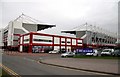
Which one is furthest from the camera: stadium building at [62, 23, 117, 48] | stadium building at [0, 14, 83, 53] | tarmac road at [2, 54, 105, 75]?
stadium building at [62, 23, 117, 48]

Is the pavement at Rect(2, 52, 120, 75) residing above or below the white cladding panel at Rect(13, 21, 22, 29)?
below

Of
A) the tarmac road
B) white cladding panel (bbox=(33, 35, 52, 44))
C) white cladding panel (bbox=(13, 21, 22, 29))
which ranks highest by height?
white cladding panel (bbox=(13, 21, 22, 29))

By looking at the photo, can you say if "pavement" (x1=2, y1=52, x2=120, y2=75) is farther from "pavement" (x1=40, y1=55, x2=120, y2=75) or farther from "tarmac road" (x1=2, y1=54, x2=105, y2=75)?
"tarmac road" (x1=2, y1=54, x2=105, y2=75)

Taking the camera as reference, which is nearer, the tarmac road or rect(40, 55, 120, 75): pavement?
the tarmac road

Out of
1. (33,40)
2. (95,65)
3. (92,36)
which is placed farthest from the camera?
(92,36)

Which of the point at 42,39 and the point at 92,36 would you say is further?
the point at 92,36

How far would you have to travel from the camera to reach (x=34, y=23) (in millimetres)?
127250

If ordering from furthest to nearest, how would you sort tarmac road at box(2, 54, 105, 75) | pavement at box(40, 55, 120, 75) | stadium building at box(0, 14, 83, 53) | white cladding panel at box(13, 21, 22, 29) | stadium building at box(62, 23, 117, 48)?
stadium building at box(62, 23, 117, 48) → white cladding panel at box(13, 21, 22, 29) → stadium building at box(0, 14, 83, 53) → pavement at box(40, 55, 120, 75) → tarmac road at box(2, 54, 105, 75)

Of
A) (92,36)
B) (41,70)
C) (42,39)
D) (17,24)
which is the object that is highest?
(17,24)

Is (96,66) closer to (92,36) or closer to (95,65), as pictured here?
(95,65)

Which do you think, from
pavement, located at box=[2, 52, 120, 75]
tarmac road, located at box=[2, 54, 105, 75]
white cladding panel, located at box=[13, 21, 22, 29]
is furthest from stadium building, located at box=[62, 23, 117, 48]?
tarmac road, located at box=[2, 54, 105, 75]

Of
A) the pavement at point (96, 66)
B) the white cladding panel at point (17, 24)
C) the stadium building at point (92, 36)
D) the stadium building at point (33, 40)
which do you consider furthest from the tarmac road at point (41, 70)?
the stadium building at point (92, 36)

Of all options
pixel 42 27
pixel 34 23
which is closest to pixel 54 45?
pixel 34 23

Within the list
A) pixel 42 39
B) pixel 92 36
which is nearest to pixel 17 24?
pixel 42 39
